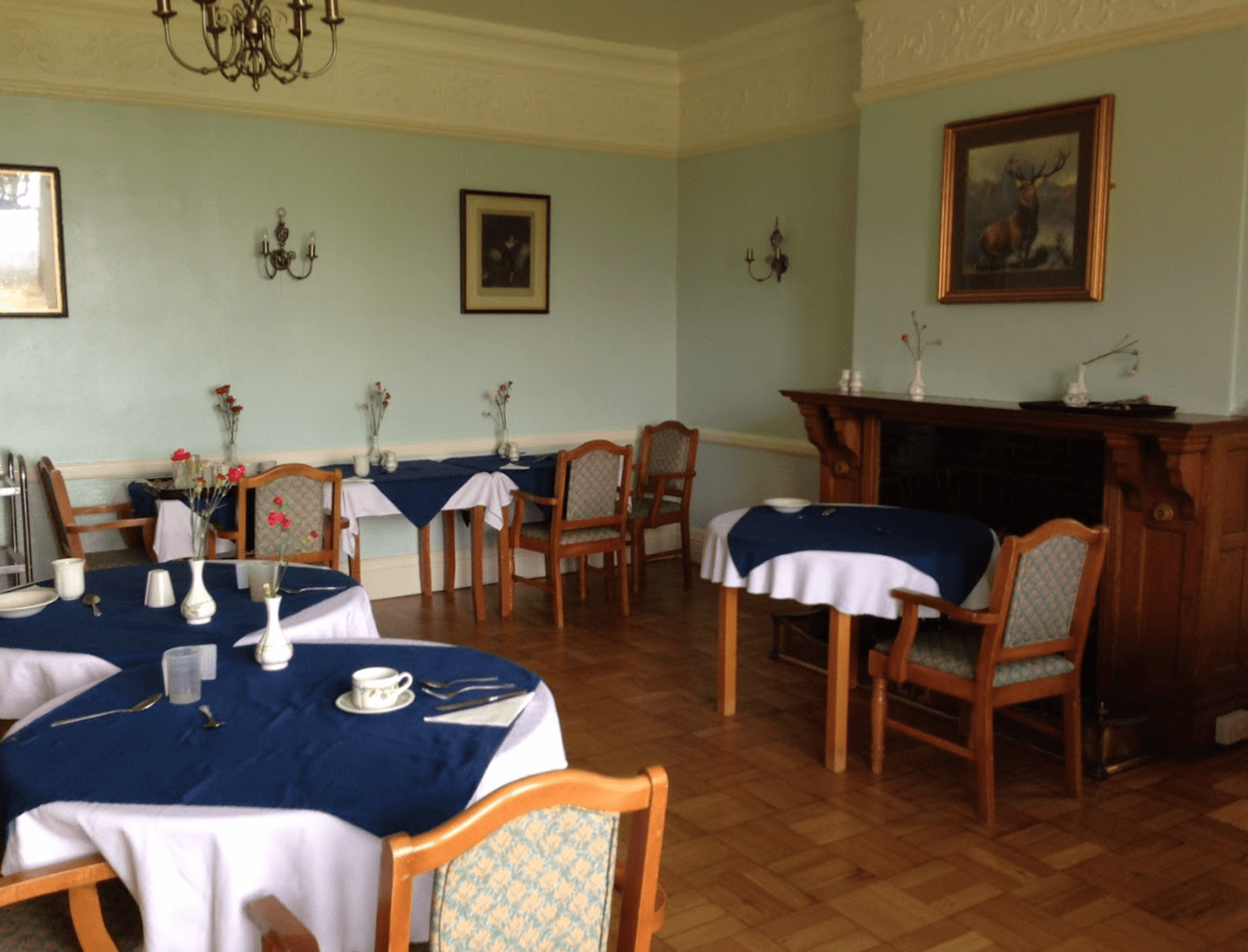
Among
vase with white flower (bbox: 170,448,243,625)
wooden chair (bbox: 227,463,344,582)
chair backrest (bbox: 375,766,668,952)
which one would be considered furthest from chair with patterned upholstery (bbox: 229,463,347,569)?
chair backrest (bbox: 375,766,668,952)

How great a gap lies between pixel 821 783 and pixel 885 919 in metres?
0.90

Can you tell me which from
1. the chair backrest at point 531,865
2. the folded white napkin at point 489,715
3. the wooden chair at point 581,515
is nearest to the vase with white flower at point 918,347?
the wooden chair at point 581,515

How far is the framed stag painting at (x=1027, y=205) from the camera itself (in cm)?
454

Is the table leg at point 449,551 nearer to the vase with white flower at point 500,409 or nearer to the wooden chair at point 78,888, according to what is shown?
the vase with white flower at point 500,409

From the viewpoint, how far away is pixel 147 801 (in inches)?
76.9

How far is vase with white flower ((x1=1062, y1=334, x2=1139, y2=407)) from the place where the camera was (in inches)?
175

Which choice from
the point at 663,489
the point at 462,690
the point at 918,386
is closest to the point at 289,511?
the point at 663,489

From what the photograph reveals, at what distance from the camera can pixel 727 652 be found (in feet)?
14.8

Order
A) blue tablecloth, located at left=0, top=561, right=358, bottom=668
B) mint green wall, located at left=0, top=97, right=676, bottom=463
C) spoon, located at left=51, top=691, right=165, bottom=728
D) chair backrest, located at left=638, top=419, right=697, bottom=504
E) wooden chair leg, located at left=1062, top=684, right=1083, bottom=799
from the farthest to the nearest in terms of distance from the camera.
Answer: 1. chair backrest, located at left=638, top=419, right=697, bottom=504
2. mint green wall, located at left=0, top=97, right=676, bottom=463
3. wooden chair leg, located at left=1062, top=684, right=1083, bottom=799
4. blue tablecloth, located at left=0, top=561, right=358, bottom=668
5. spoon, located at left=51, top=691, right=165, bottom=728

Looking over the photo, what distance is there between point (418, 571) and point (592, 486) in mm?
1355

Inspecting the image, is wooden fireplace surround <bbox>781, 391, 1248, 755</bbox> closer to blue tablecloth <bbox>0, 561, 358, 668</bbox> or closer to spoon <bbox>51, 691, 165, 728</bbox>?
blue tablecloth <bbox>0, 561, 358, 668</bbox>

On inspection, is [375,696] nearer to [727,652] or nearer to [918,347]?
[727,652]

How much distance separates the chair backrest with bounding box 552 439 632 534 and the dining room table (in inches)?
59.4

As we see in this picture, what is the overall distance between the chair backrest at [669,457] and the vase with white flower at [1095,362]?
8.36 ft
